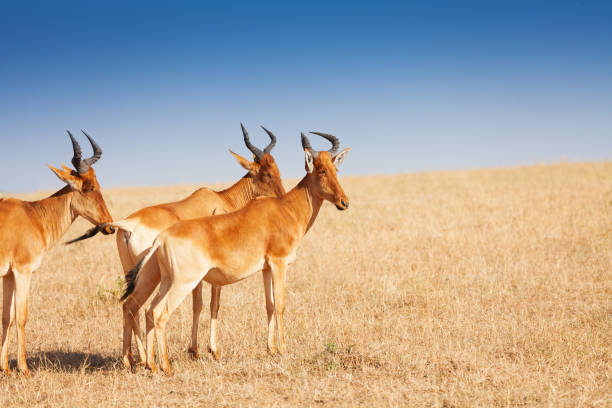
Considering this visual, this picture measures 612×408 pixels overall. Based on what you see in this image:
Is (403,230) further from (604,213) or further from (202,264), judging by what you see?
(202,264)

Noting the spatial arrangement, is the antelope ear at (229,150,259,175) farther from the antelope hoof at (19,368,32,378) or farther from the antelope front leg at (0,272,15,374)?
the antelope hoof at (19,368,32,378)

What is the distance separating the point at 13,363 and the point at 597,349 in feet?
26.5

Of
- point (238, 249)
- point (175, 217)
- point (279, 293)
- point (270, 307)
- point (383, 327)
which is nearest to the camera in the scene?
point (238, 249)

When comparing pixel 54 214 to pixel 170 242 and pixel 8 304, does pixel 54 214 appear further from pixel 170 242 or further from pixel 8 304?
pixel 170 242

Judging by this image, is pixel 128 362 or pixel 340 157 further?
pixel 340 157

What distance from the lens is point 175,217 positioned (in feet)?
25.1

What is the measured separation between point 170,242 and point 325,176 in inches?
98.4

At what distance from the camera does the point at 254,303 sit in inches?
403

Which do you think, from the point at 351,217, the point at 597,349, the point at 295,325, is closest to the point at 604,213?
the point at 351,217

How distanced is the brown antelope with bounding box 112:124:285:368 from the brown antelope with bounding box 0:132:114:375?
2.07 ft

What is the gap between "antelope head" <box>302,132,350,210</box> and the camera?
759 cm

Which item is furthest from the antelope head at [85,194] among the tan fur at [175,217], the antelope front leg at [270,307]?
the antelope front leg at [270,307]

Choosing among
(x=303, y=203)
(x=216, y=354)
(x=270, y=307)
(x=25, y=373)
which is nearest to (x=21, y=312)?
(x=25, y=373)

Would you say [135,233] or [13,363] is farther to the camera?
[13,363]
